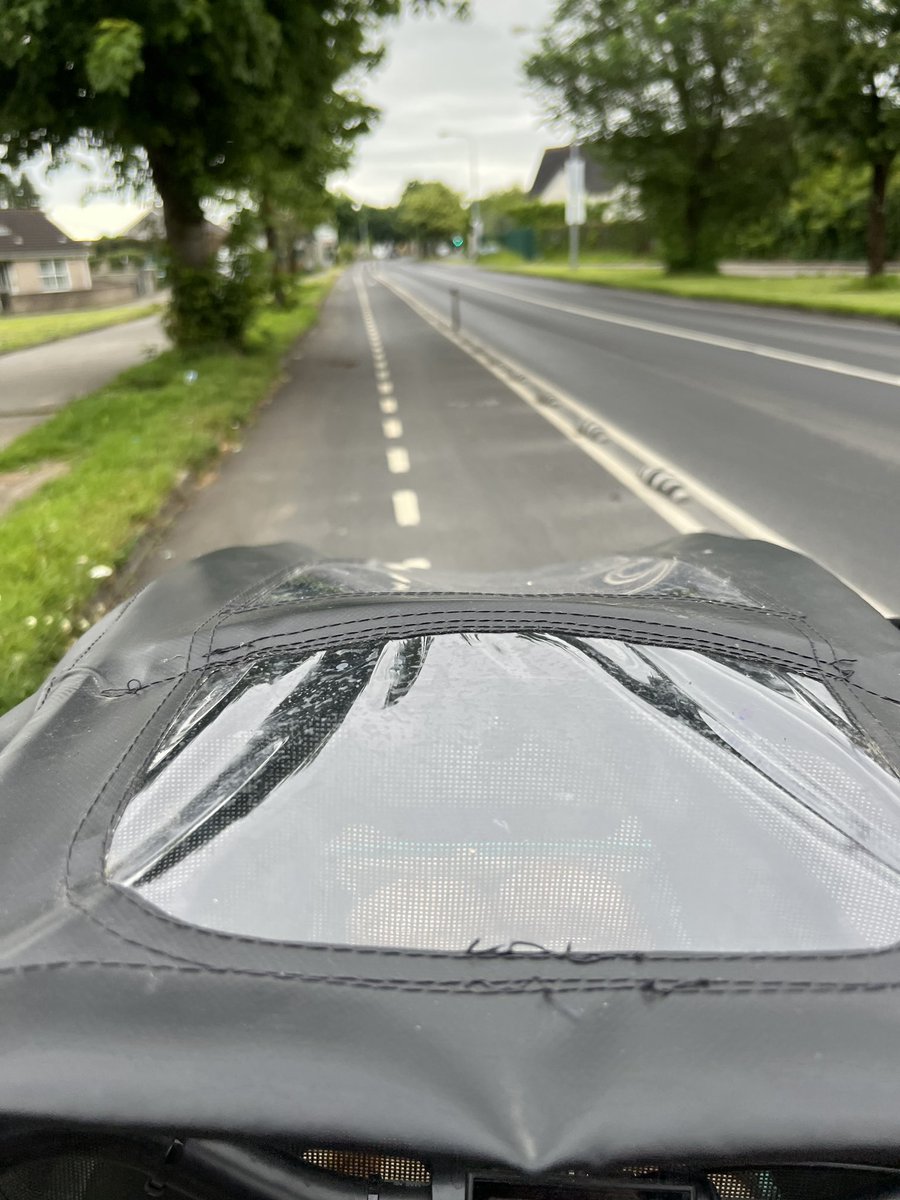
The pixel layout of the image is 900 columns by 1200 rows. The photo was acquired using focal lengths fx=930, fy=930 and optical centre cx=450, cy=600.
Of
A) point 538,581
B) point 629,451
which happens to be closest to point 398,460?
point 629,451

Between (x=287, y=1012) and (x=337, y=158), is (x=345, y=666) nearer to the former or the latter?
(x=287, y=1012)

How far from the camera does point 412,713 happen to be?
1771 mm

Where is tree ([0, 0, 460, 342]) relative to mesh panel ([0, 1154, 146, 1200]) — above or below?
above

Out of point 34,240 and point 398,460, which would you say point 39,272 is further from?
point 398,460

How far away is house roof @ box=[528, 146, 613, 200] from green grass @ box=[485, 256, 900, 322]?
5763cm

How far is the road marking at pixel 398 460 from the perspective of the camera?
8.76m

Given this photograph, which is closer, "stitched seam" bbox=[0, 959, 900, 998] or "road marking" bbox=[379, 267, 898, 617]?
"stitched seam" bbox=[0, 959, 900, 998]

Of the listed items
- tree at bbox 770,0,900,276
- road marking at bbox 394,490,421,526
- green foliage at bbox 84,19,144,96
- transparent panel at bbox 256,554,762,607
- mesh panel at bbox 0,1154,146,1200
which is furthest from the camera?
tree at bbox 770,0,900,276

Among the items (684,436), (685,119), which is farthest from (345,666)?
(685,119)

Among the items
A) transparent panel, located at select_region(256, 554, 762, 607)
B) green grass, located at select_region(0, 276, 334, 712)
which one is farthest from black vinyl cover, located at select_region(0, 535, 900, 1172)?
green grass, located at select_region(0, 276, 334, 712)

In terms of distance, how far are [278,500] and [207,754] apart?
6.37 metres

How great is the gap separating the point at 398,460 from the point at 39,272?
128 ft

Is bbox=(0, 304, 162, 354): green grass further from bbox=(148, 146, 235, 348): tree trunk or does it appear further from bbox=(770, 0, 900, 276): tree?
bbox=(770, 0, 900, 276): tree

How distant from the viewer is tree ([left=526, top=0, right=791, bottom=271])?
112 feet
